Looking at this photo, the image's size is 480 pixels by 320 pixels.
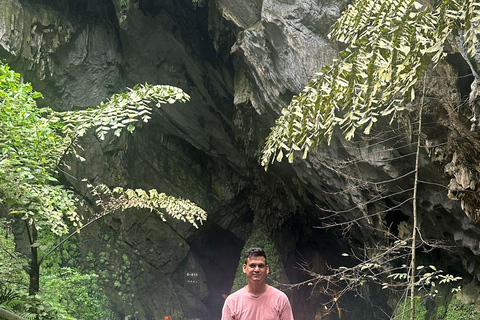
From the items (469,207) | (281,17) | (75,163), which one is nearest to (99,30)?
(75,163)

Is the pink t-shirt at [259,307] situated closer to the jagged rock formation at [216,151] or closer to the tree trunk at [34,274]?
the tree trunk at [34,274]

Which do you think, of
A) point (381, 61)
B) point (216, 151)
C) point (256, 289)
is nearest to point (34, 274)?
point (256, 289)

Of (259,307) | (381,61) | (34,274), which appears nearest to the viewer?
(259,307)

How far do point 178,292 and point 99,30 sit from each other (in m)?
6.73

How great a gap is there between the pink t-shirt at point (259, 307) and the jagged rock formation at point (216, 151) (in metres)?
3.36

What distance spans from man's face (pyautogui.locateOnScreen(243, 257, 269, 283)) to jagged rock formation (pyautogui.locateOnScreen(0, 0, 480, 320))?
11.1ft

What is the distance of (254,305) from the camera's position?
2.16 m

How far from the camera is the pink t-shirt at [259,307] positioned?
2.14 metres

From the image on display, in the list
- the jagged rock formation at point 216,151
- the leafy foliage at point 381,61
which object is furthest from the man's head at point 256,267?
the jagged rock formation at point 216,151

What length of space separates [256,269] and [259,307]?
0.18 m

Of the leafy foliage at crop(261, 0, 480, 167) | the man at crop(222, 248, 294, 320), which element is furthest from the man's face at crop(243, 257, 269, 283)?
the leafy foliage at crop(261, 0, 480, 167)

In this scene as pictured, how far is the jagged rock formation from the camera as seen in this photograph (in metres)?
6.32

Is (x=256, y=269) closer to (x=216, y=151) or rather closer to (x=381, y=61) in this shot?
(x=381, y=61)

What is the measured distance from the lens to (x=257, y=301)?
216cm
